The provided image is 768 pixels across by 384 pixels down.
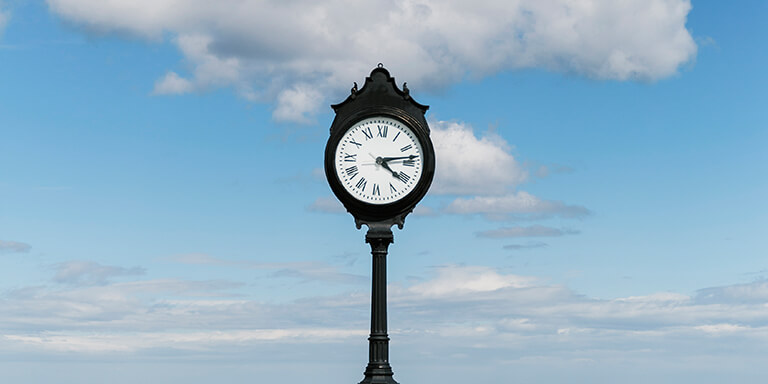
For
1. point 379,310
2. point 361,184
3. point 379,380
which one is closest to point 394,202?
point 361,184

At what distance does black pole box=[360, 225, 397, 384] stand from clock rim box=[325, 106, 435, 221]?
0.24 m

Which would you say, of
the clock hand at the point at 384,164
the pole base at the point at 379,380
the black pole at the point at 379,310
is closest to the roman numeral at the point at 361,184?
the clock hand at the point at 384,164

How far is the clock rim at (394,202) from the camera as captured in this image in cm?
2031

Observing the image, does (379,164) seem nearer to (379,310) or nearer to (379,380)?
(379,310)

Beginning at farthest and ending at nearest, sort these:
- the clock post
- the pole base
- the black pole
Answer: the clock post
the black pole
the pole base

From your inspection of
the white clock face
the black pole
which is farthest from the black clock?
the black pole

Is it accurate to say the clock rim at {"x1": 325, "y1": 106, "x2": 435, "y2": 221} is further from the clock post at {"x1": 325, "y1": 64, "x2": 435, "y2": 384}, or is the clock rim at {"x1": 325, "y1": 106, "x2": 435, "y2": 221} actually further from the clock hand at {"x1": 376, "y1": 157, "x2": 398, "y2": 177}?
the clock hand at {"x1": 376, "y1": 157, "x2": 398, "y2": 177}

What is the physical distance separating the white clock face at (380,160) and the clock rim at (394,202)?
0.06m

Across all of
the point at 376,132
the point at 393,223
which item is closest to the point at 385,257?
the point at 393,223

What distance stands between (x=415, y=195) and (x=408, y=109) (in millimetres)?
1191

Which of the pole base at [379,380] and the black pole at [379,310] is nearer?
the pole base at [379,380]

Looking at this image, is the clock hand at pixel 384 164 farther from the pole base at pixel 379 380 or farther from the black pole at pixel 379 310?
the pole base at pixel 379 380

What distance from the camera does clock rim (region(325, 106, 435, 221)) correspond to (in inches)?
800

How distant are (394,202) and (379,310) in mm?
1504
